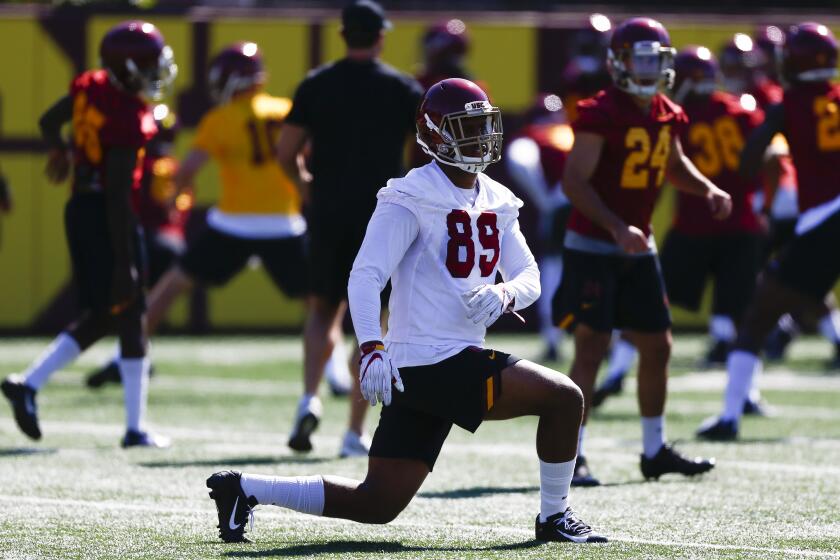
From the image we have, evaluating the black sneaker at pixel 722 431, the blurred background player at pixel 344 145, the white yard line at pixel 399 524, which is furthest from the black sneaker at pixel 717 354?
the white yard line at pixel 399 524

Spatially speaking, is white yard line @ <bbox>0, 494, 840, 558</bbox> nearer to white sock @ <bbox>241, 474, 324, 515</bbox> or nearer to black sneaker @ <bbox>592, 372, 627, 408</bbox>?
white sock @ <bbox>241, 474, 324, 515</bbox>

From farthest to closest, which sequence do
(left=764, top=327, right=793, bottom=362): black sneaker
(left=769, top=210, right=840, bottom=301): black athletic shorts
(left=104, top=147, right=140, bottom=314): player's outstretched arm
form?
1. (left=764, top=327, right=793, bottom=362): black sneaker
2. (left=769, top=210, right=840, bottom=301): black athletic shorts
3. (left=104, top=147, right=140, bottom=314): player's outstretched arm

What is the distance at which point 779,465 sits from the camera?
7.79 m

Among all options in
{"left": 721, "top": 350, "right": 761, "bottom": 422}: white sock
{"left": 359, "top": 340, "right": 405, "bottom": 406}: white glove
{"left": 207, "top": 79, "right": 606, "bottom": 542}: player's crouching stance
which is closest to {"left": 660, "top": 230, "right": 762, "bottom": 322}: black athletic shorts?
{"left": 721, "top": 350, "right": 761, "bottom": 422}: white sock

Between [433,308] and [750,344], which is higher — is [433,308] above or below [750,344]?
above

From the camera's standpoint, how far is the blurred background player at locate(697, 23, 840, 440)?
8.57 meters

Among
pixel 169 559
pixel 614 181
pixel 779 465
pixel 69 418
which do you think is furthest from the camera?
pixel 69 418

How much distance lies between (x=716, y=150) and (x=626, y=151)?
3.73 meters

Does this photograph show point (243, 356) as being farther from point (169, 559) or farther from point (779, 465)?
point (169, 559)

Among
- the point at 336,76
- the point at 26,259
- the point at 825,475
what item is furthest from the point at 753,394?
the point at 26,259

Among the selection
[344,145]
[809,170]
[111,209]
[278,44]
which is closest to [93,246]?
[111,209]

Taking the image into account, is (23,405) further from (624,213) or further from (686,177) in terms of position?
(686,177)

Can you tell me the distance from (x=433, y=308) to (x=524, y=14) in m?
10.6

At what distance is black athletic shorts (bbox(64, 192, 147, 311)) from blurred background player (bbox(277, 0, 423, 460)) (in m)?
0.88
